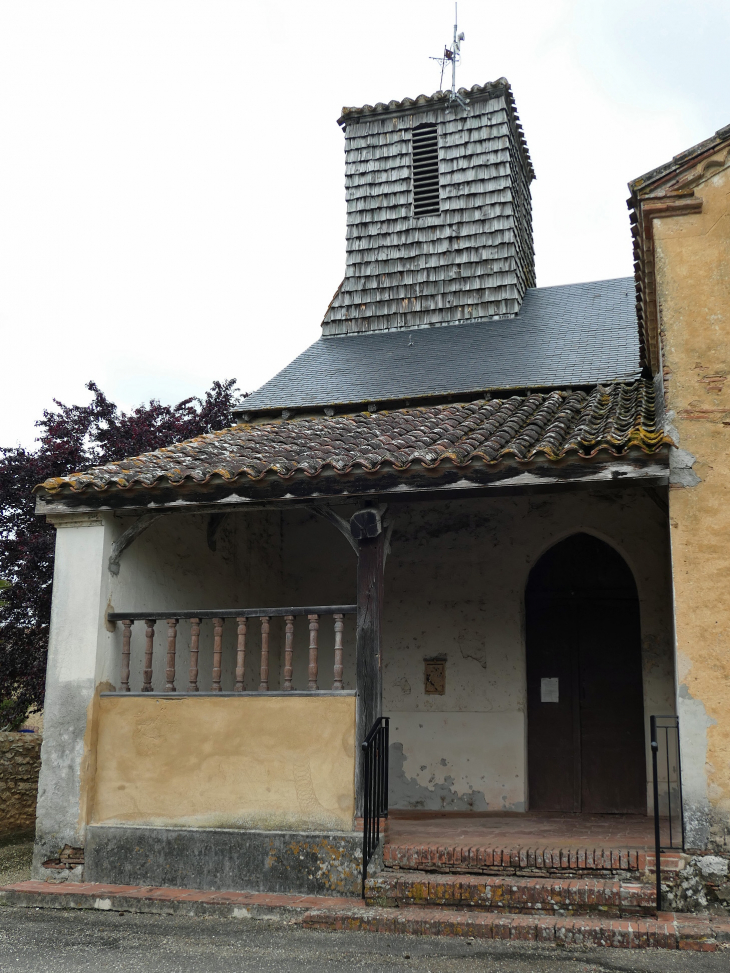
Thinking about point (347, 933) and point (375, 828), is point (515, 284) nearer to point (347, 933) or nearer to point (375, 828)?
point (375, 828)

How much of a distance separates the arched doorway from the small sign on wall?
916 mm

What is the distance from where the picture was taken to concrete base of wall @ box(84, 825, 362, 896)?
689 centimetres

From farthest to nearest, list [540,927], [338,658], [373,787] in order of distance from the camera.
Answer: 1. [338,658]
2. [373,787]
3. [540,927]

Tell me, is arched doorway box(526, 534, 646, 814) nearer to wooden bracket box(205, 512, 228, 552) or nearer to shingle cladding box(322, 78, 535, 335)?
wooden bracket box(205, 512, 228, 552)

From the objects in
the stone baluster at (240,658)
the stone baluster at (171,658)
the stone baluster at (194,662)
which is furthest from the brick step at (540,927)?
the stone baluster at (171,658)

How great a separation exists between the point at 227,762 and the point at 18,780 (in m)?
4.82

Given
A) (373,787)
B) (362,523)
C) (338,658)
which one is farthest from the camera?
(362,523)

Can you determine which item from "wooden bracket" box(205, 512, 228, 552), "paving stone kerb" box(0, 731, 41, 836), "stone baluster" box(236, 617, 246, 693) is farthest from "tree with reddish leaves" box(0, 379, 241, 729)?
"stone baluster" box(236, 617, 246, 693)

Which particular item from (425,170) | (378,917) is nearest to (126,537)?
(378,917)

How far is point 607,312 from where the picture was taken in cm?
1334

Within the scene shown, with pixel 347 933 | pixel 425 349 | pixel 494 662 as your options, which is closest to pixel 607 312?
pixel 425 349

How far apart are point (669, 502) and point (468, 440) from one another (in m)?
1.76

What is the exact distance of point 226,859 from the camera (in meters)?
7.20

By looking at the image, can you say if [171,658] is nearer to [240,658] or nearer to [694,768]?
[240,658]
